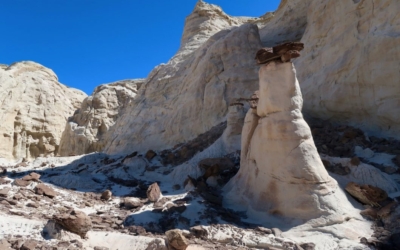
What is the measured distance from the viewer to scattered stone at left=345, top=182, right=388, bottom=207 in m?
5.83

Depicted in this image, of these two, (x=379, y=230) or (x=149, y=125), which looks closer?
(x=379, y=230)

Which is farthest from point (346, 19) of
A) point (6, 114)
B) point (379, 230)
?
point (6, 114)

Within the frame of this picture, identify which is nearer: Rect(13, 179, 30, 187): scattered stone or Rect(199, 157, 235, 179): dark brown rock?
Rect(13, 179, 30, 187): scattered stone

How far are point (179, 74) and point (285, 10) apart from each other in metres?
5.63

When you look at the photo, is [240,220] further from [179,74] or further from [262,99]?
[179,74]

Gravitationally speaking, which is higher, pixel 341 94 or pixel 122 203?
pixel 341 94

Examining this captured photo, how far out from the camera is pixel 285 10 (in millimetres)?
15914

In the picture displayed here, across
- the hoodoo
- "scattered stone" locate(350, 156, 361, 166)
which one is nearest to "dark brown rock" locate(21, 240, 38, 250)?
the hoodoo

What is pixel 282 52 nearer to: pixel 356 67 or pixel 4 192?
pixel 356 67

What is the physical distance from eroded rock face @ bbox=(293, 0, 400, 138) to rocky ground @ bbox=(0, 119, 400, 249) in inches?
23.2

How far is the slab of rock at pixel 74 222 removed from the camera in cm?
477

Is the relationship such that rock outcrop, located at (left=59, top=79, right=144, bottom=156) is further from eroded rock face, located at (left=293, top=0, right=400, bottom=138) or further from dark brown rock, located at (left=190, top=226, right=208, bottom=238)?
dark brown rock, located at (left=190, top=226, right=208, bottom=238)

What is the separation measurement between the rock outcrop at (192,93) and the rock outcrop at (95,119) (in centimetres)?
731

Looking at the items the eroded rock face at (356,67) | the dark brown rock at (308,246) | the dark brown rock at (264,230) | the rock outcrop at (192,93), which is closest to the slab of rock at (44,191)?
the dark brown rock at (264,230)
